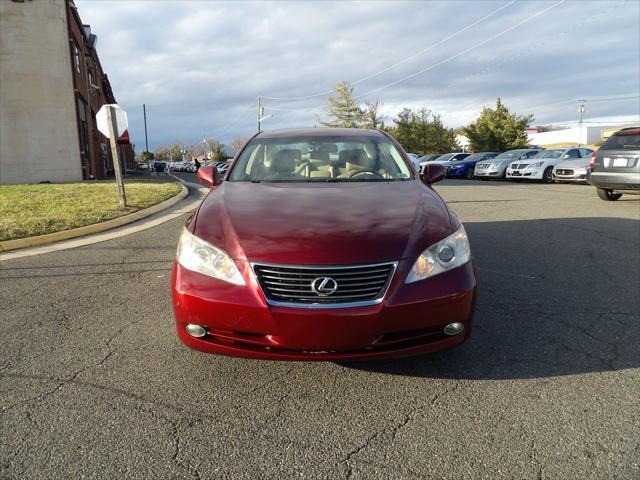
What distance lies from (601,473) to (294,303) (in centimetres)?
152

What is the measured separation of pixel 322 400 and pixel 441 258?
1012mm

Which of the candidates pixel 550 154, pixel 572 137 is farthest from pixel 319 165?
pixel 572 137

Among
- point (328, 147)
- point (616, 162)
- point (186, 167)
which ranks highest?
point (186, 167)

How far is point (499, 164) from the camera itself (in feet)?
69.3

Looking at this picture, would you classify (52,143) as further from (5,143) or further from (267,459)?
(267,459)

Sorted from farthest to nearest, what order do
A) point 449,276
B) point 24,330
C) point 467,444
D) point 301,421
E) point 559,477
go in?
point 24,330 < point 449,276 < point 301,421 < point 467,444 < point 559,477

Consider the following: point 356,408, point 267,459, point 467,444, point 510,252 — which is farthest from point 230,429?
point 510,252

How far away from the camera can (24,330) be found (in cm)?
344

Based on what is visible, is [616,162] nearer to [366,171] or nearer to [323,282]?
[366,171]

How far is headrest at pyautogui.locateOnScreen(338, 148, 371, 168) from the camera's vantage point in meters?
3.96

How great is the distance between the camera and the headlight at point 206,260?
2441 millimetres

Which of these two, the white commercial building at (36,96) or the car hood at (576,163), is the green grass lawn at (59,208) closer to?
the white commercial building at (36,96)

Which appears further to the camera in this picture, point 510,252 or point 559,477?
point 510,252

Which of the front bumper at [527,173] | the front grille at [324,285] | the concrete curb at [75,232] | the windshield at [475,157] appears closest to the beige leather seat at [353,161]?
the front grille at [324,285]
